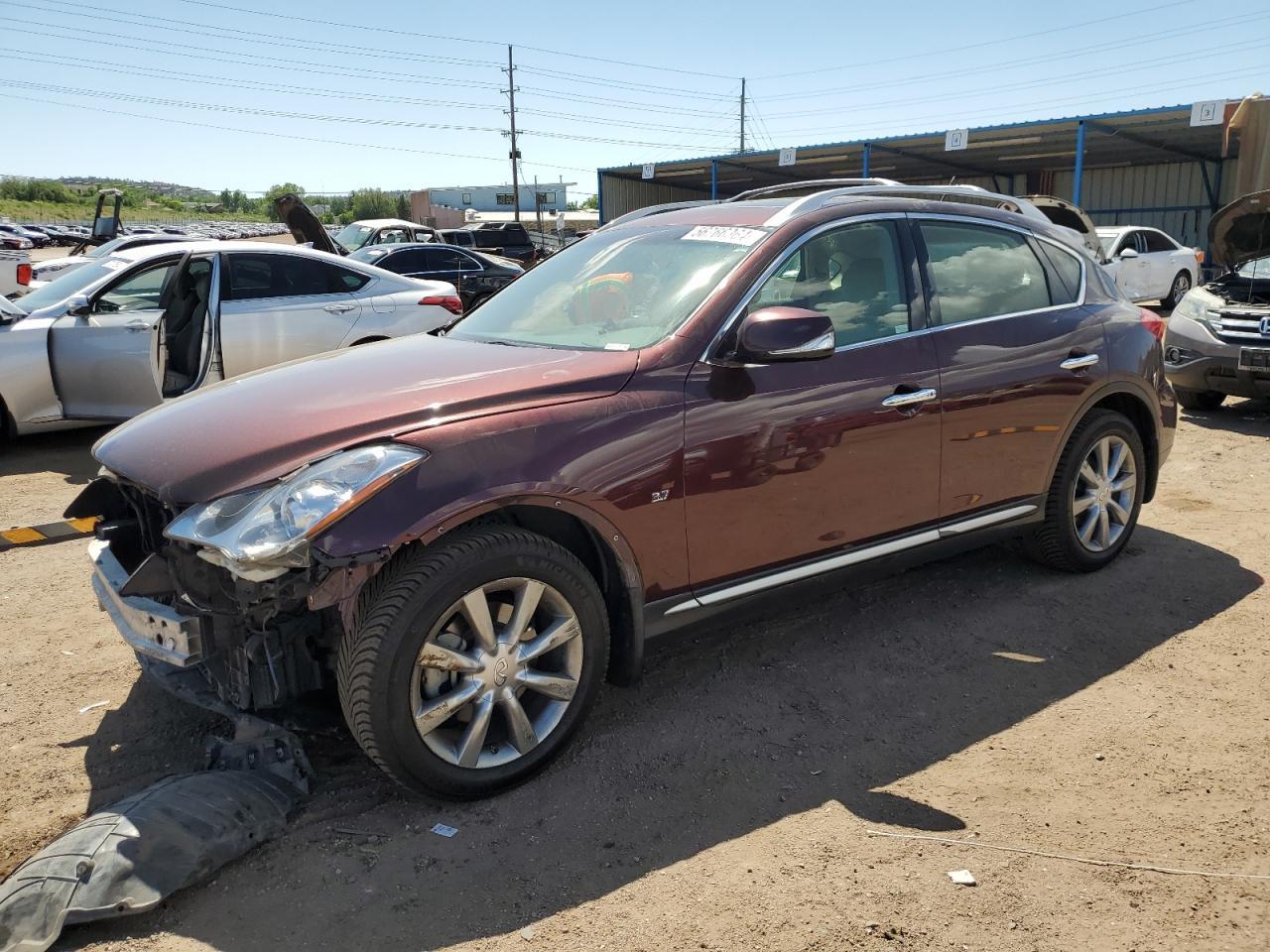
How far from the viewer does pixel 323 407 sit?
3.08m

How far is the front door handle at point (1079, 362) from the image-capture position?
14.7 ft

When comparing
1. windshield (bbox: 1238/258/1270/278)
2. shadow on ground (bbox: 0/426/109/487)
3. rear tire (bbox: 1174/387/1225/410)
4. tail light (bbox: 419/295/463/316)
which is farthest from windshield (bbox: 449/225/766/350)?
windshield (bbox: 1238/258/1270/278)

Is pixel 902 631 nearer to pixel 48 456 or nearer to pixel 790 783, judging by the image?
pixel 790 783

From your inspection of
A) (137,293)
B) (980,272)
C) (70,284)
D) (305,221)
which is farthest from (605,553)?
(305,221)

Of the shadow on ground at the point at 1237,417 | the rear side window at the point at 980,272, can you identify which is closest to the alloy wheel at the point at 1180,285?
the shadow on ground at the point at 1237,417

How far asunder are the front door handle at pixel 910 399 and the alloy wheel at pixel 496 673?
60.2 inches

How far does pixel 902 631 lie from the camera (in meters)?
4.33

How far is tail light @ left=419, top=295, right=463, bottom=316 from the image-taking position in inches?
341

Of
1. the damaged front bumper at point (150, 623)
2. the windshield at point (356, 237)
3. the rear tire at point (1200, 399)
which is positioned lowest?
the rear tire at point (1200, 399)

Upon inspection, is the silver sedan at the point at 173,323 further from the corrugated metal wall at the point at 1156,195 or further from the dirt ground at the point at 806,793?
the corrugated metal wall at the point at 1156,195

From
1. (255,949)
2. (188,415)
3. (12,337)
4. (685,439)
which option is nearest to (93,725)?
(188,415)

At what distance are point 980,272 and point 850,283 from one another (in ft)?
2.61

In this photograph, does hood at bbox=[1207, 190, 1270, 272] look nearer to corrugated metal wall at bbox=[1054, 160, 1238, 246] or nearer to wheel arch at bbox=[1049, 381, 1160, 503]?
wheel arch at bbox=[1049, 381, 1160, 503]

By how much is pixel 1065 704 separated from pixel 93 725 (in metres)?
3.54
